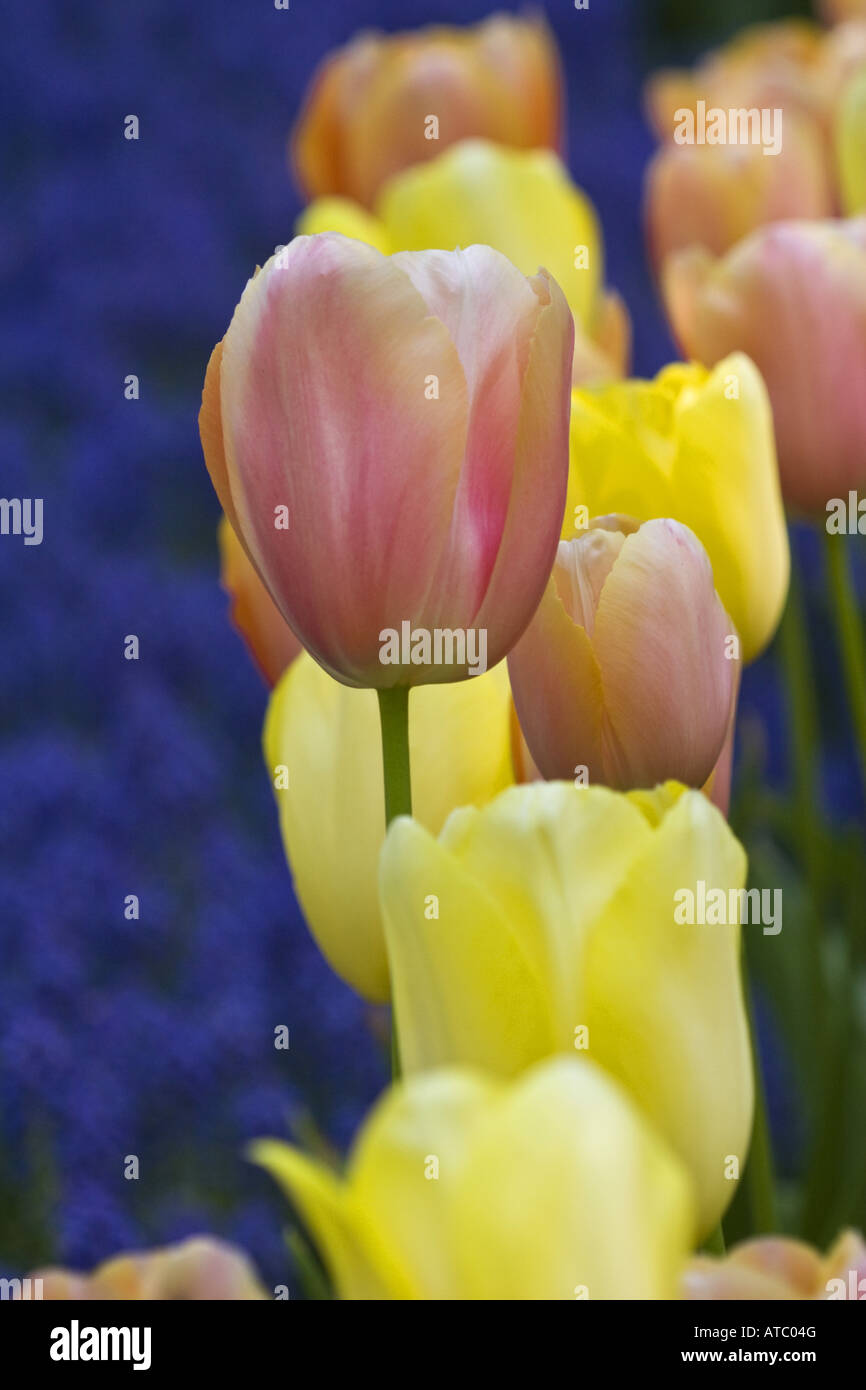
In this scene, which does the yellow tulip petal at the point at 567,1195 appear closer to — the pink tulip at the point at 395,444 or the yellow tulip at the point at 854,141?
the pink tulip at the point at 395,444

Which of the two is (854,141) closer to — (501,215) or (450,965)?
(501,215)

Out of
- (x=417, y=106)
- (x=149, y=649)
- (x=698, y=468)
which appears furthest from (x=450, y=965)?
(x=149, y=649)

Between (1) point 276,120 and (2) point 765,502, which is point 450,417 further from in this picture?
(1) point 276,120

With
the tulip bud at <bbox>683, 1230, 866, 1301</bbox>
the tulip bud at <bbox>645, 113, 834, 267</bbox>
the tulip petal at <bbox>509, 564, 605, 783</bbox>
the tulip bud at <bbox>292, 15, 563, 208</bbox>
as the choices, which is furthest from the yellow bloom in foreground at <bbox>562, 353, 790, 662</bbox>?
the tulip bud at <bbox>292, 15, 563, 208</bbox>

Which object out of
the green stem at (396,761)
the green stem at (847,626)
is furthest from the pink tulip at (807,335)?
the green stem at (396,761)

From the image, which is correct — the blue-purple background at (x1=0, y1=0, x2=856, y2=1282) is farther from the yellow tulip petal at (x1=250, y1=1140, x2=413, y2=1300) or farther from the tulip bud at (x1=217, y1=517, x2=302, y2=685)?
the yellow tulip petal at (x1=250, y1=1140, x2=413, y2=1300)
